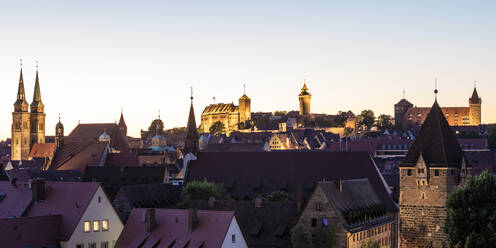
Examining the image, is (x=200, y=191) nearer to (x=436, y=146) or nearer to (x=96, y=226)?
(x=96, y=226)

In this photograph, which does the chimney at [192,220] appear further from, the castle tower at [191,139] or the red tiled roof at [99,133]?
the red tiled roof at [99,133]

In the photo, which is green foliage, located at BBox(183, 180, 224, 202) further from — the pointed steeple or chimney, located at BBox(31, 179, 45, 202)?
the pointed steeple

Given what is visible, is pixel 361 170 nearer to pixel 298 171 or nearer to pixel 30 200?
pixel 298 171

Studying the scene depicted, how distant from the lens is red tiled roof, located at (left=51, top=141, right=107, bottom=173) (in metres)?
129

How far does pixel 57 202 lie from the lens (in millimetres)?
65375

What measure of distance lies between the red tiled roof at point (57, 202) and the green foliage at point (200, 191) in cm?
1753

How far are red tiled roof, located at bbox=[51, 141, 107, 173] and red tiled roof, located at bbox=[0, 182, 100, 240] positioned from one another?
59.5 meters

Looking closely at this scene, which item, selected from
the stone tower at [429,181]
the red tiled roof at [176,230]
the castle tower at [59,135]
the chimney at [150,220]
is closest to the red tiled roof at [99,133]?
the castle tower at [59,135]

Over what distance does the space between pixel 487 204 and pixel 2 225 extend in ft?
117

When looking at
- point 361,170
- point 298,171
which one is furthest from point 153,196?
point 361,170

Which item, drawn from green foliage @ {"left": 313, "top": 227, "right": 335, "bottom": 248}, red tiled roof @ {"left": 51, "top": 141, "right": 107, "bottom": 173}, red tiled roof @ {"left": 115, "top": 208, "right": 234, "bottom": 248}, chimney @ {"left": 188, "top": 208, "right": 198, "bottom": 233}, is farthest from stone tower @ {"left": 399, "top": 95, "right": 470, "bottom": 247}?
red tiled roof @ {"left": 51, "top": 141, "right": 107, "bottom": 173}

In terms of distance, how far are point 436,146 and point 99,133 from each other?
116150 mm

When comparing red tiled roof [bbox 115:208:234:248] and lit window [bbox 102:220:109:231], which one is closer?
red tiled roof [bbox 115:208:234:248]

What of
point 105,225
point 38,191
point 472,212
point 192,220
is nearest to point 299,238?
point 192,220
